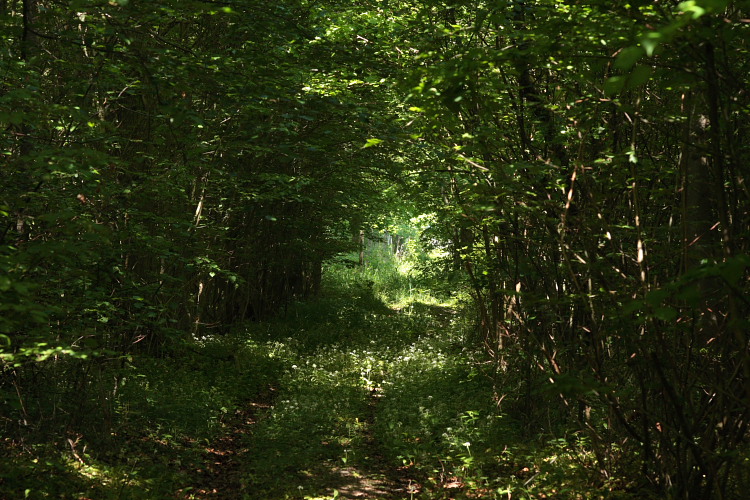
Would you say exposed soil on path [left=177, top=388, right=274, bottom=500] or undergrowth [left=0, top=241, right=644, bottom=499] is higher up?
undergrowth [left=0, top=241, right=644, bottom=499]

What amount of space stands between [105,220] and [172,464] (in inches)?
112

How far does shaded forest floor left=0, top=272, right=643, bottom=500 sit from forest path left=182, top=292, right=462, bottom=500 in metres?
0.03

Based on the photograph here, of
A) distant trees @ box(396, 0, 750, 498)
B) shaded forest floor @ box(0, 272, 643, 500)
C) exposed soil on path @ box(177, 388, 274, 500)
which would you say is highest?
distant trees @ box(396, 0, 750, 498)

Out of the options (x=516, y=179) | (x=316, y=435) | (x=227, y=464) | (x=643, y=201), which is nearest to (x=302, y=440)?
(x=316, y=435)

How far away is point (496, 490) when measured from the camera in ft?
18.8

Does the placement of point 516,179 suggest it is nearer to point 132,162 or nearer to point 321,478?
point 321,478

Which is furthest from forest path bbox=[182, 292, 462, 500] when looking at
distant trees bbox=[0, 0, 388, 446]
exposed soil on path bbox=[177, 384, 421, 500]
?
distant trees bbox=[0, 0, 388, 446]

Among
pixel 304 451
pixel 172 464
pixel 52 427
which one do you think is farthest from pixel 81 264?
pixel 304 451

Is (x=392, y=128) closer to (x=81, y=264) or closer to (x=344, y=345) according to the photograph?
(x=81, y=264)

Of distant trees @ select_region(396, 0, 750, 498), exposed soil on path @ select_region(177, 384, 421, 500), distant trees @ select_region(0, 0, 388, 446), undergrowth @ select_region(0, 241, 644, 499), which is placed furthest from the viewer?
exposed soil on path @ select_region(177, 384, 421, 500)

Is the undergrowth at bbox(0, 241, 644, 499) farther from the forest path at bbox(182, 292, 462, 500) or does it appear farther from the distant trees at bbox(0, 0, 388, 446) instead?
the distant trees at bbox(0, 0, 388, 446)

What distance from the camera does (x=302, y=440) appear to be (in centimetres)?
770

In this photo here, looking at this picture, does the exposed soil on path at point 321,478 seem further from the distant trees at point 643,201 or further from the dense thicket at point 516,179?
the distant trees at point 643,201

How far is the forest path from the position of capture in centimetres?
632
